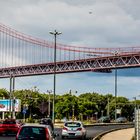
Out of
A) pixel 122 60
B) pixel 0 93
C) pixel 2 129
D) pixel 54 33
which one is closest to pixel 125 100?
pixel 0 93

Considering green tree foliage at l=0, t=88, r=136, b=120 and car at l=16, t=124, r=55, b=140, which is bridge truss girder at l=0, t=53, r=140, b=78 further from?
car at l=16, t=124, r=55, b=140

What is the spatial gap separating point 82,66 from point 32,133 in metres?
103

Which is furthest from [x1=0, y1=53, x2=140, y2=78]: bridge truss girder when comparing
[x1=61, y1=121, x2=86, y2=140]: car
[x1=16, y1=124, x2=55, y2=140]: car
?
[x1=16, y1=124, x2=55, y2=140]: car

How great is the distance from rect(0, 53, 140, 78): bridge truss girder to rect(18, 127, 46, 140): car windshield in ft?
290

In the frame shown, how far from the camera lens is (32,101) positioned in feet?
454

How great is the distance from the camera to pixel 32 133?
20.1 m

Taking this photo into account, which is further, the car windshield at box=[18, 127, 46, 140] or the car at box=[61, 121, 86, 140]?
the car at box=[61, 121, 86, 140]

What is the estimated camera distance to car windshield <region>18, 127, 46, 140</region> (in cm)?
1986

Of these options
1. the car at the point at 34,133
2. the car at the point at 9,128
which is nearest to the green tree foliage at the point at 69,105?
the car at the point at 9,128

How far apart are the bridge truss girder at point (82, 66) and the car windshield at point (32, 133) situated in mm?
88530

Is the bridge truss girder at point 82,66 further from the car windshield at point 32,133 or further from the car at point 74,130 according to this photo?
the car windshield at point 32,133

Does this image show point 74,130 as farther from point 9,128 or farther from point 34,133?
point 34,133

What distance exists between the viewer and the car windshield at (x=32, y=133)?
1986 cm

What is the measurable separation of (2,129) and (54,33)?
69.6 ft
